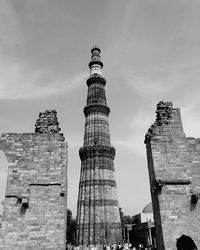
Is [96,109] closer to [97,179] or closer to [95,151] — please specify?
[95,151]

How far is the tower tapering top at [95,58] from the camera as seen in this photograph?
23.0 metres

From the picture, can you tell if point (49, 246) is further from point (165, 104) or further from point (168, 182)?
point (165, 104)

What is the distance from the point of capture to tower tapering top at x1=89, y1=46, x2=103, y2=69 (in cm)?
2302

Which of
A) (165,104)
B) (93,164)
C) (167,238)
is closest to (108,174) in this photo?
(93,164)

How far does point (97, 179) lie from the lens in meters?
18.4

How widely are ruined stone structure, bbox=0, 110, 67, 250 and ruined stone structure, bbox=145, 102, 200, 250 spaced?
122 inches

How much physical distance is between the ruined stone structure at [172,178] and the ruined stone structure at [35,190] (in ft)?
10.2

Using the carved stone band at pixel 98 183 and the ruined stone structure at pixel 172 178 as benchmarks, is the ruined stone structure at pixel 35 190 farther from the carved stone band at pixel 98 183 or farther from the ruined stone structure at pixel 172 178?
the carved stone band at pixel 98 183

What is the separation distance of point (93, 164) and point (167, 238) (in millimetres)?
11429

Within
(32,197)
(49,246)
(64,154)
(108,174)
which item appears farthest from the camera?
(108,174)

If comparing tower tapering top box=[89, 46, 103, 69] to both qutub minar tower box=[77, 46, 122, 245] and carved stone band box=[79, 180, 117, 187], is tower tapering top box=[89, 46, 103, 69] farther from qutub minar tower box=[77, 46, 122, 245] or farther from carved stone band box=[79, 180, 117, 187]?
carved stone band box=[79, 180, 117, 187]

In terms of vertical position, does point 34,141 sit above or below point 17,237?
above

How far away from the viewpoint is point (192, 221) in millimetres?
8180

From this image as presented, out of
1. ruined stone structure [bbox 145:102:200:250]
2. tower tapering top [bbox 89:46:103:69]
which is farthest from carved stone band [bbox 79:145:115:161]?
ruined stone structure [bbox 145:102:200:250]
